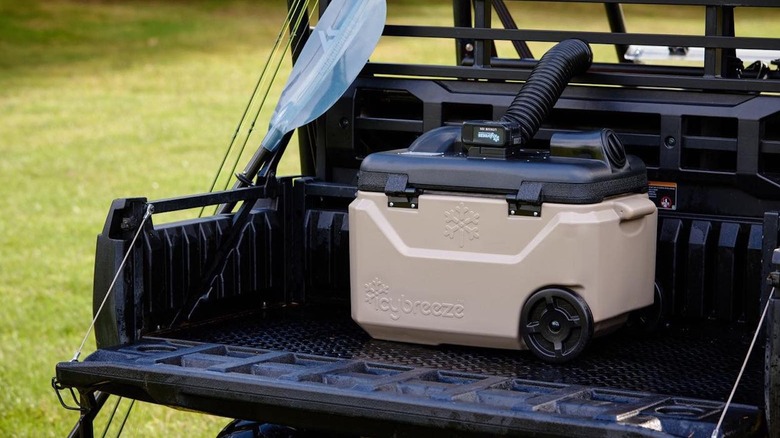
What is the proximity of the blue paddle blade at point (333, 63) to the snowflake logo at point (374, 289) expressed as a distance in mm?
592

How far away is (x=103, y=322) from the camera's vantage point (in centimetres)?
310

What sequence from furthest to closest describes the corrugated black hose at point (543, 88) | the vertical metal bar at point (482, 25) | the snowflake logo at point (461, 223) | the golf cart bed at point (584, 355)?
the vertical metal bar at point (482, 25)
the corrugated black hose at point (543, 88)
the snowflake logo at point (461, 223)
the golf cart bed at point (584, 355)

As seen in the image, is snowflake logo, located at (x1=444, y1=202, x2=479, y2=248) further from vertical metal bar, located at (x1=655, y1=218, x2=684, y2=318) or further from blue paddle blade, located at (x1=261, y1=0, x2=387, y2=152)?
blue paddle blade, located at (x1=261, y1=0, x2=387, y2=152)

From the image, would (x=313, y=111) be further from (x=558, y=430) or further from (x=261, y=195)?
(x=558, y=430)

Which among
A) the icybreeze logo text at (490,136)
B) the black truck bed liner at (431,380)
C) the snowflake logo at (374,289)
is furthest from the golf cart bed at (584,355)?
the icybreeze logo text at (490,136)

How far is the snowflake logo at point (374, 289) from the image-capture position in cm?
311

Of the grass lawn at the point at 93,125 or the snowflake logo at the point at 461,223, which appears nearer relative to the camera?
the snowflake logo at the point at 461,223

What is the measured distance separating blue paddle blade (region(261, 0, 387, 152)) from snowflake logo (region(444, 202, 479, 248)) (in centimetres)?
68

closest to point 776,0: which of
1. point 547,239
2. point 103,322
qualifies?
point 547,239

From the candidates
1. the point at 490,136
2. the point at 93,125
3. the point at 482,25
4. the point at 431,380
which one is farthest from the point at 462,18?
the point at 93,125

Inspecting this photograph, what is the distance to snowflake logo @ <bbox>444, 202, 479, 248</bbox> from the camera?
295 cm

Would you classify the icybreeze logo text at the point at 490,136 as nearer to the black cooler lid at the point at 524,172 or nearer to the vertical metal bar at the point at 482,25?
the black cooler lid at the point at 524,172

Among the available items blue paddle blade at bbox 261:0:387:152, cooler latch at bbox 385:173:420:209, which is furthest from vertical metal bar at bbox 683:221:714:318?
blue paddle blade at bbox 261:0:387:152

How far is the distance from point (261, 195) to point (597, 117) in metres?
0.89
